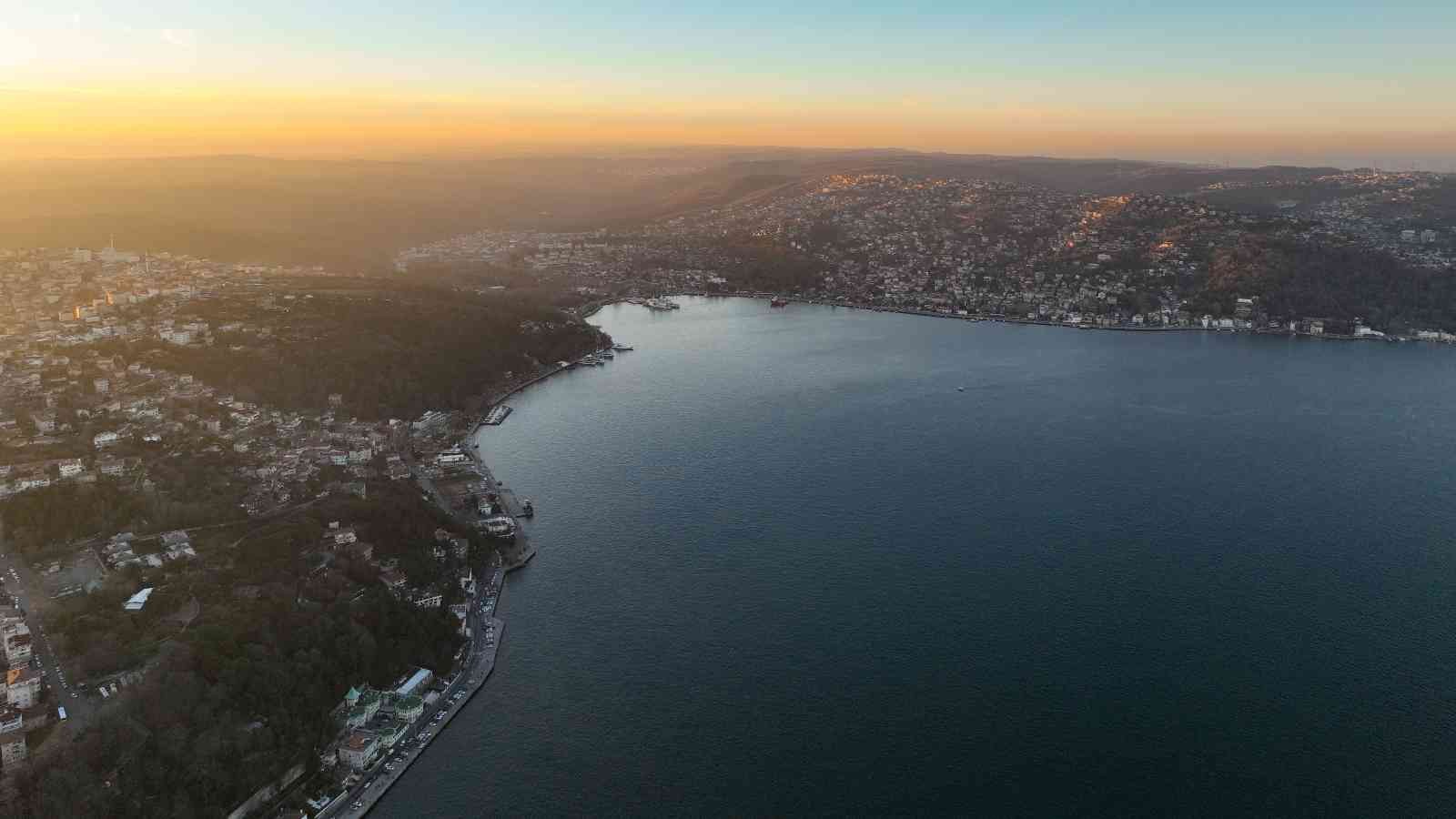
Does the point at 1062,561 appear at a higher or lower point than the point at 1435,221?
lower

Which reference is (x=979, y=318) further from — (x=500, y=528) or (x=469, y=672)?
(x=469, y=672)

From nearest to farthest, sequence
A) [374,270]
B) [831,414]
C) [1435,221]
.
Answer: [831,414] < [374,270] < [1435,221]

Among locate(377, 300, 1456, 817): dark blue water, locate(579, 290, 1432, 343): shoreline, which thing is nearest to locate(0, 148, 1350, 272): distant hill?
locate(579, 290, 1432, 343): shoreline

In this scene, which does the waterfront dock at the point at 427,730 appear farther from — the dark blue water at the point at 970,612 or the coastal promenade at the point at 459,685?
the dark blue water at the point at 970,612

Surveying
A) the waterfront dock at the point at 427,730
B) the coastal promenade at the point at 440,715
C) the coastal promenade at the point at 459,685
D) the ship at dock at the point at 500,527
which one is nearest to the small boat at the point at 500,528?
the ship at dock at the point at 500,527

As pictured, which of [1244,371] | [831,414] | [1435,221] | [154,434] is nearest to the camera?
[154,434]

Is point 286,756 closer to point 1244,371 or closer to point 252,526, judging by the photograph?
point 252,526

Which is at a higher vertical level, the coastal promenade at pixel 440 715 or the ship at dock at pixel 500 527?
the ship at dock at pixel 500 527

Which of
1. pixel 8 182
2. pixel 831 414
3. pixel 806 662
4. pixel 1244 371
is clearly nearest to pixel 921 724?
pixel 806 662
